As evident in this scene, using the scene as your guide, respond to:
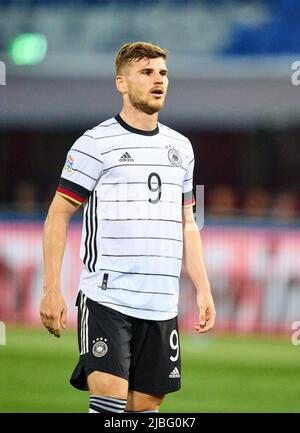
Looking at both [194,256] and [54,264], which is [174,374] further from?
[54,264]

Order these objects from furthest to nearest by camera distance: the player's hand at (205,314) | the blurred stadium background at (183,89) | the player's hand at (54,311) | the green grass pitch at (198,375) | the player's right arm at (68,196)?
the blurred stadium background at (183,89), the green grass pitch at (198,375), the player's hand at (205,314), the player's right arm at (68,196), the player's hand at (54,311)

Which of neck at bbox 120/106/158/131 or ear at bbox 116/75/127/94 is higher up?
ear at bbox 116/75/127/94

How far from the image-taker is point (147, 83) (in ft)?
21.6

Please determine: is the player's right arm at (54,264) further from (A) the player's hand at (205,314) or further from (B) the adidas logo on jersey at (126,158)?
(A) the player's hand at (205,314)

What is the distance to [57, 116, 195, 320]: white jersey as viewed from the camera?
6559mm

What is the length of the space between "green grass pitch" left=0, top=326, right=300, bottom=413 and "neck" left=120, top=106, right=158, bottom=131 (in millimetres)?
3504

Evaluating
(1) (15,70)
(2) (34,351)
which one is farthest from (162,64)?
(1) (15,70)

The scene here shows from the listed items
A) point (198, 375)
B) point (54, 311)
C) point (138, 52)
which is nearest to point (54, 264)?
point (54, 311)

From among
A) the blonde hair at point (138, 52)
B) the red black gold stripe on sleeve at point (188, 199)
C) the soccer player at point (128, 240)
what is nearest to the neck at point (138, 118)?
the soccer player at point (128, 240)

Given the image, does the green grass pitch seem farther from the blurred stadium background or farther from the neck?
the neck

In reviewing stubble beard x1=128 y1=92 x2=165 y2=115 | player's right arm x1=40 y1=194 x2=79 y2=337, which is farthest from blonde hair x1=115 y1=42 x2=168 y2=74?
player's right arm x1=40 y1=194 x2=79 y2=337

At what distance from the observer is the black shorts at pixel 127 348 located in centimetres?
651

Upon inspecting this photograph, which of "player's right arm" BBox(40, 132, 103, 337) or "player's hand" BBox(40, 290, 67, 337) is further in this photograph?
"player's right arm" BBox(40, 132, 103, 337)

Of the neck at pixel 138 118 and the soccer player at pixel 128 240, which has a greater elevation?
the neck at pixel 138 118
